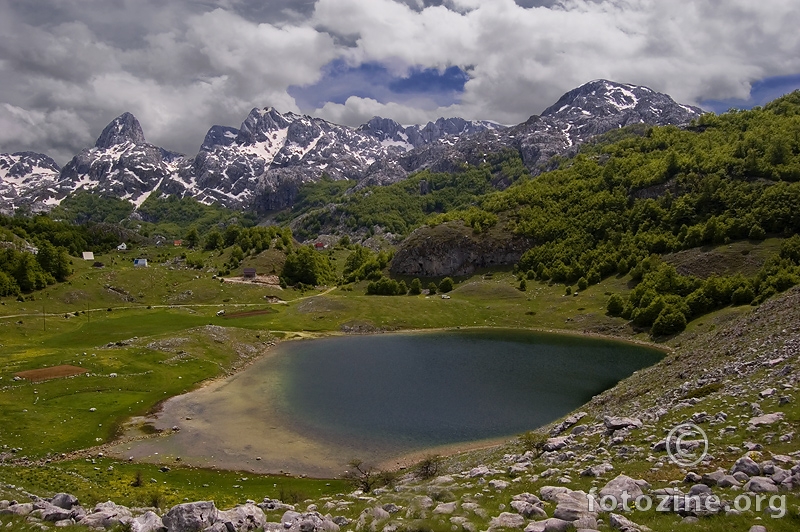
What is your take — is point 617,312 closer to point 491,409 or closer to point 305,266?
point 491,409

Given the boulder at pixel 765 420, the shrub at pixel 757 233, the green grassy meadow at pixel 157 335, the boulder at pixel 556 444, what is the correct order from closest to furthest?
the boulder at pixel 765 420, the boulder at pixel 556 444, the green grassy meadow at pixel 157 335, the shrub at pixel 757 233

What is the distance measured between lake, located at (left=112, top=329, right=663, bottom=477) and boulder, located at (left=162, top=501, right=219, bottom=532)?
29350mm

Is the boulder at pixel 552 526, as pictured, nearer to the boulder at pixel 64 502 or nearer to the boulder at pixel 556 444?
the boulder at pixel 556 444

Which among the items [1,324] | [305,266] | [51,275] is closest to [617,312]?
[305,266]

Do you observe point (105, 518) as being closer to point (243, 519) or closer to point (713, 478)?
point (243, 519)

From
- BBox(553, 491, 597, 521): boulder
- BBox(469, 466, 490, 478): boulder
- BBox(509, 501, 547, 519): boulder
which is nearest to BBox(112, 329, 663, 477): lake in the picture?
BBox(469, 466, 490, 478): boulder

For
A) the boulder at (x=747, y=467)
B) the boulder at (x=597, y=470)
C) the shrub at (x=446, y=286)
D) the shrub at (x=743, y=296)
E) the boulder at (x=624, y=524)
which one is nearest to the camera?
the boulder at (x=624, y=524)

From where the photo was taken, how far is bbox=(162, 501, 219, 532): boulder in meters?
19.6

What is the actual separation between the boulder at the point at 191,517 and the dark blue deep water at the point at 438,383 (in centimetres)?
3483

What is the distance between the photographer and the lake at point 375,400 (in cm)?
5431

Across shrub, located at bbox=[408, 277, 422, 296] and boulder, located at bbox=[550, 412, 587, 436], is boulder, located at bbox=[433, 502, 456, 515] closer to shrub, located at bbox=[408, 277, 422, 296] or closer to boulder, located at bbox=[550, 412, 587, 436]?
boulder, located at bbox=[550, 412, 587, 436]

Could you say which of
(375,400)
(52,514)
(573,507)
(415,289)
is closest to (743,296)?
(375,400)

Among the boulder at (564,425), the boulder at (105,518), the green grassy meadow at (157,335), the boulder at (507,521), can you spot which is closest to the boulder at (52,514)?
the boulder at (105,518)

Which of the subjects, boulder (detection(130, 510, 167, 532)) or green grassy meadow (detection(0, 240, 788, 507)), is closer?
boulder (detection(130, 510, 167, 532))
